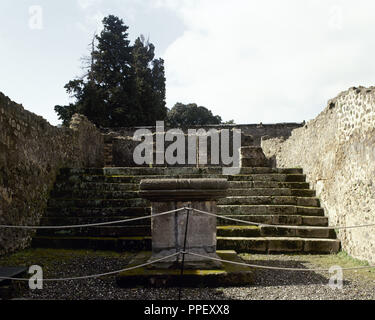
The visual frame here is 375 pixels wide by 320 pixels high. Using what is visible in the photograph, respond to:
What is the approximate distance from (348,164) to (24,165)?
596 centimetres

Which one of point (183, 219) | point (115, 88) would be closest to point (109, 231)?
point (183, 219)

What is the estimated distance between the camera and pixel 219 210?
709 centimetres

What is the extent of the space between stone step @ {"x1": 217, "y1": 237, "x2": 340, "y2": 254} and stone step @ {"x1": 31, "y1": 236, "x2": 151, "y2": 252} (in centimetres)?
A: 140

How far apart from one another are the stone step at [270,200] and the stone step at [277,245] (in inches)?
47.9

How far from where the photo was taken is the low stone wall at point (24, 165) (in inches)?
236

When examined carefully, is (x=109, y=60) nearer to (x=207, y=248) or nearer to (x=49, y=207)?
(x=49, y=207)

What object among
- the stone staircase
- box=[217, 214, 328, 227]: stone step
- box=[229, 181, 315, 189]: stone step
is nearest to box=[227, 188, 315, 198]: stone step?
the stone staircase

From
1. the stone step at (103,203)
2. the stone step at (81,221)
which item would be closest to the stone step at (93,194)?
the stone step at (103,203)

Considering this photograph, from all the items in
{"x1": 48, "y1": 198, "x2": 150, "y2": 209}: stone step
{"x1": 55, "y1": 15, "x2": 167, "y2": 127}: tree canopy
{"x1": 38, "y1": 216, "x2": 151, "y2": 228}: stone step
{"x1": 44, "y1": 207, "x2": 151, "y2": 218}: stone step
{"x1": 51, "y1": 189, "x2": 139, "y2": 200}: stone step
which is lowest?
{"x1": 38, "y1": 216, "x2": 151, "y2": 228}: stone step

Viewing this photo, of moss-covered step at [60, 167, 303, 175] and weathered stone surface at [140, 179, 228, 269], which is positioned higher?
moss-covered step at [60, 167, 303, 175]

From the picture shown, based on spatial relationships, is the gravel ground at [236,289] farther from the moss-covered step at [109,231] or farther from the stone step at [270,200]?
the stone step at [270,200]

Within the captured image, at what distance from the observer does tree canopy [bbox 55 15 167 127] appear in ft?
78.0

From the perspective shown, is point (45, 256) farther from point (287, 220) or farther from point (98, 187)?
point (287, 220)

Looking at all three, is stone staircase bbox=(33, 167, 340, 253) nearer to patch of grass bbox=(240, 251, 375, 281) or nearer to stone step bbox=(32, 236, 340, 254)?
stone step bbox=(32, 236, 340, 254)
